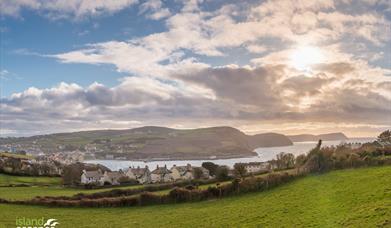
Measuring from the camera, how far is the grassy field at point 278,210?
22.5 meters

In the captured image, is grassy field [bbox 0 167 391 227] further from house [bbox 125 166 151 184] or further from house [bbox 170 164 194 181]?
house [bbox 125 166 151 184]

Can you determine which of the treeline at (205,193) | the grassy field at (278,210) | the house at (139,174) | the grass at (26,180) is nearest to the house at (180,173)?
the house at (139,174)

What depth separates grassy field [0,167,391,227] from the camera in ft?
73.9

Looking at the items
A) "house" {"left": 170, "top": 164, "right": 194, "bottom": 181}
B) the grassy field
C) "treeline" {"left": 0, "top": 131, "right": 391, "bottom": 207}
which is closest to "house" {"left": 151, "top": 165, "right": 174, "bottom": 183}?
"house" {"left": 170, "top": 164, "right": 194, "bottom": 181}

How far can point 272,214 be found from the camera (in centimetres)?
2733

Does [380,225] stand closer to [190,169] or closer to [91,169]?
[190,169]

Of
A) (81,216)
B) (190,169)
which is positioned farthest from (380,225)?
(190,169)

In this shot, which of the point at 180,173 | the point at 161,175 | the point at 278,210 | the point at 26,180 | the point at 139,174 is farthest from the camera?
the point at 139,174

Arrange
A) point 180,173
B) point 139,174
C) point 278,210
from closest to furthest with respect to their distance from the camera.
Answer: point 278,210 → point 180,173 → point 139,174

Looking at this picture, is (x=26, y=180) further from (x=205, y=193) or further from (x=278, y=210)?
(x=278, y=210)

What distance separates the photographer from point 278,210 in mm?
28391

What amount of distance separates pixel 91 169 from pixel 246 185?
8681 cm

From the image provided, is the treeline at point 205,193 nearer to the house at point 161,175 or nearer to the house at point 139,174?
the house at point 161,175

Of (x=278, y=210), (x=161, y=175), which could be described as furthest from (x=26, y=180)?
(x=278, y=210)
